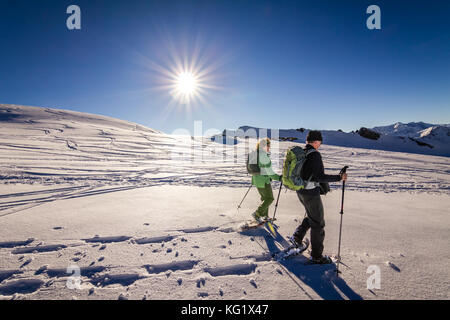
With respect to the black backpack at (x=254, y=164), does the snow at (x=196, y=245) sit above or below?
below

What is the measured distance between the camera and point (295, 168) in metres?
3.05

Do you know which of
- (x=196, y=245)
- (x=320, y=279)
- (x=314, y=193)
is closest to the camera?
(x=320, y=279)

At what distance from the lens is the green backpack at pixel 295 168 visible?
299 centimetres

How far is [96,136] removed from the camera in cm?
2234

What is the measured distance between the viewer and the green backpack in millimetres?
2988

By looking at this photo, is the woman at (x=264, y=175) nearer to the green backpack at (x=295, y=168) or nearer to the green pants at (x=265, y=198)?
the green pants at (x=265, y=198)

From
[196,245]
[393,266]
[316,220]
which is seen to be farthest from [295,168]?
[196,245]

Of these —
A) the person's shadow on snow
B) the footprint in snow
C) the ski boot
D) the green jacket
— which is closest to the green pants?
the green jacket

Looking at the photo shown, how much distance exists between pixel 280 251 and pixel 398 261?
1914mm

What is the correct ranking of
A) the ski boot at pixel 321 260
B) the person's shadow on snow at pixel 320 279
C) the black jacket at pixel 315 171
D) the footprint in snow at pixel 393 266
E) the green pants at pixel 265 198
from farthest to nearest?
1. the green pants at pixel 265 198
2. the ski boot at pixel 321 260
3. the footprint in snow at pixel 393 266
4. the black jacket at pixel 315 171
5. the person's shadow on snow at pixel 320 279

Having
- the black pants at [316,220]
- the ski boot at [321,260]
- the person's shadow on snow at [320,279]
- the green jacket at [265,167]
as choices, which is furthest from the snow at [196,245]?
the green jacket at [265,167]

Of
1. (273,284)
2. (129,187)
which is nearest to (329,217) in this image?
(273,284)

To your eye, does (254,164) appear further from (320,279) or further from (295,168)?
(320,279)

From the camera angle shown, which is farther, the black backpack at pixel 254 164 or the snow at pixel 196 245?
the black backpack at pixel 254 164
